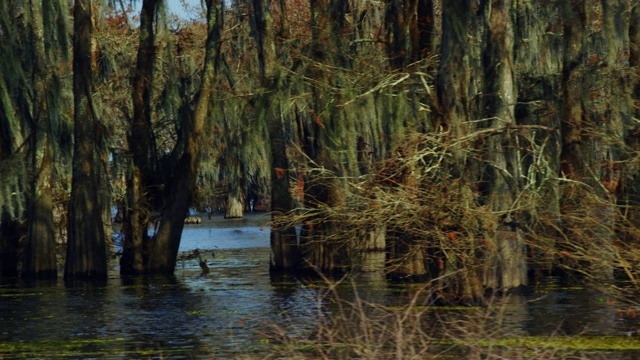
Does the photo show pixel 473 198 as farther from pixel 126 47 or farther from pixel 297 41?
pixel 126 47

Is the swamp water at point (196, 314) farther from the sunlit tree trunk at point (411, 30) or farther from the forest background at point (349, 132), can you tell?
the sunlit tree trunk at point (411, 30)

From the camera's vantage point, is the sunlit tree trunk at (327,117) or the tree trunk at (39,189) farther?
the tree trunk at (39,189)

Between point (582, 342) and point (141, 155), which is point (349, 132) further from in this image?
point (141, 155)

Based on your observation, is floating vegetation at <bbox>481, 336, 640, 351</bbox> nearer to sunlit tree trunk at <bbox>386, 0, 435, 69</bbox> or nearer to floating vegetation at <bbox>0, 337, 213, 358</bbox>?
floating vegetation at <bbox>0, 337, 213, 358</bbox>

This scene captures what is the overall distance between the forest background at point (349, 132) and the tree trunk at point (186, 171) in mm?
48

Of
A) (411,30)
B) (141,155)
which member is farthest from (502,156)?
(141,155)

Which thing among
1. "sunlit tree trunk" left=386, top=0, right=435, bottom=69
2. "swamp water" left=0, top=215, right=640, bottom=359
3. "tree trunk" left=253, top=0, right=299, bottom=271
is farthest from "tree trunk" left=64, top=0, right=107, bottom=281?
"sunlit tree trunk" left=386, top=0, right=435, bottom=69

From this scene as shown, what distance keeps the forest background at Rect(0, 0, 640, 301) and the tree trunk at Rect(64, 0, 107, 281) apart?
5cm

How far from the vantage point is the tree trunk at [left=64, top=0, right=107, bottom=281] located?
1049 inches

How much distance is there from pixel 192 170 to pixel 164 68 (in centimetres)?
298

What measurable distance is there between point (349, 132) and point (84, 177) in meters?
8.16

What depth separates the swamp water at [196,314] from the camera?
16.5 meters

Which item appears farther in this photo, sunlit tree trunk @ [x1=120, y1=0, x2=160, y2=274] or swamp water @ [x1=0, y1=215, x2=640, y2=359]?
sunlit tree trunk @ [x1=120, y1=0, x2=160, y2=274]

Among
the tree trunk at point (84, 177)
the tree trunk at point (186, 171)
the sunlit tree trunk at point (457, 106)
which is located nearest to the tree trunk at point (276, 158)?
the tree trunk at point (186, 171)
